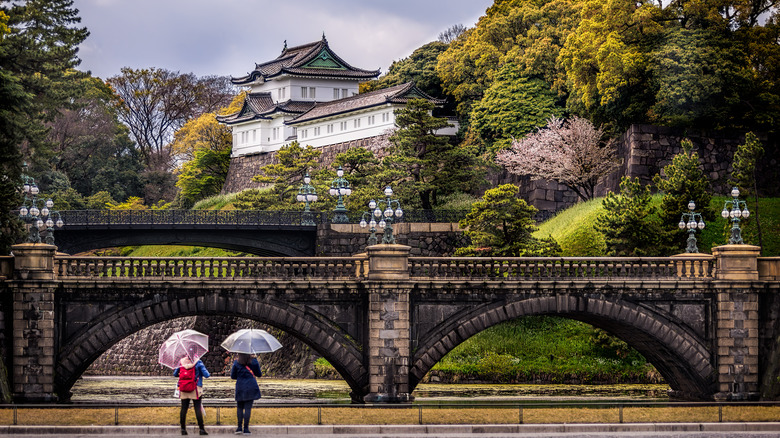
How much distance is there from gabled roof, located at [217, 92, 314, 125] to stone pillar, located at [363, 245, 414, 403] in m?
66.2

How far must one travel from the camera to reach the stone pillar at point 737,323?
4688 centimetres

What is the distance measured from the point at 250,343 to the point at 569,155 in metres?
47.3

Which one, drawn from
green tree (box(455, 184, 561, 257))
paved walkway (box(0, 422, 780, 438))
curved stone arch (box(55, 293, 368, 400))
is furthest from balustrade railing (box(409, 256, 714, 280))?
green tree (box(455, 184, 561, 257))

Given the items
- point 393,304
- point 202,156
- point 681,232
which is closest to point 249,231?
point 681,232

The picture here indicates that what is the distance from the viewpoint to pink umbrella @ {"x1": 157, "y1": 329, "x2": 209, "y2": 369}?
31844 mm

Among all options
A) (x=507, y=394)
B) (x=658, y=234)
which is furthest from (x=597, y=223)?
(x=507, y=394)

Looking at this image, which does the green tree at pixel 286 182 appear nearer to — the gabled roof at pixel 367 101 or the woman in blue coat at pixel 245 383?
the gabled roof at pixel 367 101

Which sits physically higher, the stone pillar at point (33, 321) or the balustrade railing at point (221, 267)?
the balustrade railing at point (221, 267)

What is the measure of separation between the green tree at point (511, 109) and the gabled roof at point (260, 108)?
95.5ft

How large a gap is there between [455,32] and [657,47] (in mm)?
60649

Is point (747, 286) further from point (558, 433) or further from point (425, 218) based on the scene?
point (425, 218)

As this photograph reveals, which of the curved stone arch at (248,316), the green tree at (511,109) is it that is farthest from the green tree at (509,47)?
the curved stone arch at (248,316)

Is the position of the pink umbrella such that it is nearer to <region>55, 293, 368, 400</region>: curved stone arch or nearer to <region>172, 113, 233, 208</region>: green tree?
<region>55, 293, 368, 400</region>: curved stone arch

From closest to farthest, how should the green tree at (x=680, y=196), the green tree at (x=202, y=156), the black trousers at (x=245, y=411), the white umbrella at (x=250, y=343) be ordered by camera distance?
1. the black trousers at (x=245, y=411)
2. the white umbrella at (x=250, y=343)
3. the green tree at (x=680, y=196)
4. the green tree at (x=202, y=156)
